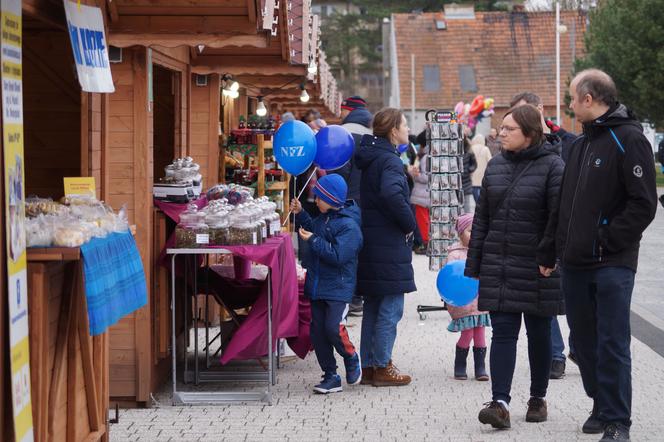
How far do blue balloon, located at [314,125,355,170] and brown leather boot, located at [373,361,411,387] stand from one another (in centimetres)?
197

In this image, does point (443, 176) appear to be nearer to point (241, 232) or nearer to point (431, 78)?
point (241, 232)

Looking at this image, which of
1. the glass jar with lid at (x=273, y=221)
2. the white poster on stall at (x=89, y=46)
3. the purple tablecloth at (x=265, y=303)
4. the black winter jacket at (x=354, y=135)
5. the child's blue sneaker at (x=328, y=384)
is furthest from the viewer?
the black winter jacket at (x=354, y=135)

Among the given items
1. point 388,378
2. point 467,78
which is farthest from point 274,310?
point 467,78

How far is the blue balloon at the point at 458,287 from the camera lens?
8.77 metres

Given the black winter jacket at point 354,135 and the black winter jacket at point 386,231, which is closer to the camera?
the black winter jacket at point 386,231

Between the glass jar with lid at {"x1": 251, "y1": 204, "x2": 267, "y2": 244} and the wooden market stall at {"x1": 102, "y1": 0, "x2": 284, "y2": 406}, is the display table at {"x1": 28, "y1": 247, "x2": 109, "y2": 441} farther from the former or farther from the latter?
the glass jar with lid at {"x1": 251, "y1": 204, "x2": 267, "y2": 244}

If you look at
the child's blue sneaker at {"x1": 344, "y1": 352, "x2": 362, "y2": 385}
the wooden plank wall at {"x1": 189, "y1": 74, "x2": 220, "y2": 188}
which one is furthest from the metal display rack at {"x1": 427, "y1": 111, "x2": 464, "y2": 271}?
the child's blue sneaker at {"x1": 344, "y1": 352, "x2": 362, "y2": 385}

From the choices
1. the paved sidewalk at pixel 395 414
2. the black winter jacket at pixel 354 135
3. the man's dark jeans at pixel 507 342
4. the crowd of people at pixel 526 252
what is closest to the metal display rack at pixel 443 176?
the black winter jacket at pixel 354 135

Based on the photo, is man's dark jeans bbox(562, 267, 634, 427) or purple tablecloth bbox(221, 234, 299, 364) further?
purple tablecloth bbox(221, 234, 299, 364)

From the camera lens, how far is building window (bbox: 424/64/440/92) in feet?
217

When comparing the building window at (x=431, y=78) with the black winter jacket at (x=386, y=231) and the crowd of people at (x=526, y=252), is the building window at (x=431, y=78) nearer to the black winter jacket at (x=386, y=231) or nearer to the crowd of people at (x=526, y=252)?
the crowd of people at (x=526, y=252)

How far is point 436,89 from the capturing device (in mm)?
65750

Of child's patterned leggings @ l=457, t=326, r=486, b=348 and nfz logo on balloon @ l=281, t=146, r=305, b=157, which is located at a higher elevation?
nfz logo on balloon @ l=281, t=146, r=305, b=157

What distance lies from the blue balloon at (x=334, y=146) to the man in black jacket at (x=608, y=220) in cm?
343
